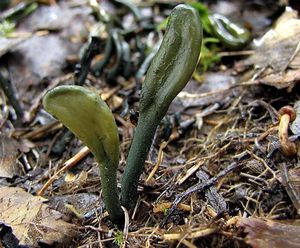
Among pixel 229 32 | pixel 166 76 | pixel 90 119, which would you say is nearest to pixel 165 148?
pixel 166 76

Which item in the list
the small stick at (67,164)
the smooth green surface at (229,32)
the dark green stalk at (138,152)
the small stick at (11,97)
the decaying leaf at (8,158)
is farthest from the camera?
the smooth green surface at (229,32)

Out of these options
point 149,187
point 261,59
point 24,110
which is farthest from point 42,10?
point 149,187

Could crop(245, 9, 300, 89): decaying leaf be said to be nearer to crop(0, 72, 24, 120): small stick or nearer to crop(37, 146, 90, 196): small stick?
crop(37, 146, 90, 196): small stick

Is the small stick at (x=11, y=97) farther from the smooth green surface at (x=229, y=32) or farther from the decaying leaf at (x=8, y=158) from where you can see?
the smooth green surface at (x=229, y=32)

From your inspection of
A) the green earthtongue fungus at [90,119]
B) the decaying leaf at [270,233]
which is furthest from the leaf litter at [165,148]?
the green earthtongue fungus at [90,119]

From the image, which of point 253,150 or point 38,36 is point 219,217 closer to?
point 253,150

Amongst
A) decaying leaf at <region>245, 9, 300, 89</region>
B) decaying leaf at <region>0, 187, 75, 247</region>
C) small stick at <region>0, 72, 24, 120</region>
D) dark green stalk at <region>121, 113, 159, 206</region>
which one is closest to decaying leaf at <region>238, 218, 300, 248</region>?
dark green stalk at <region>121, 113, 159, 206</region>
